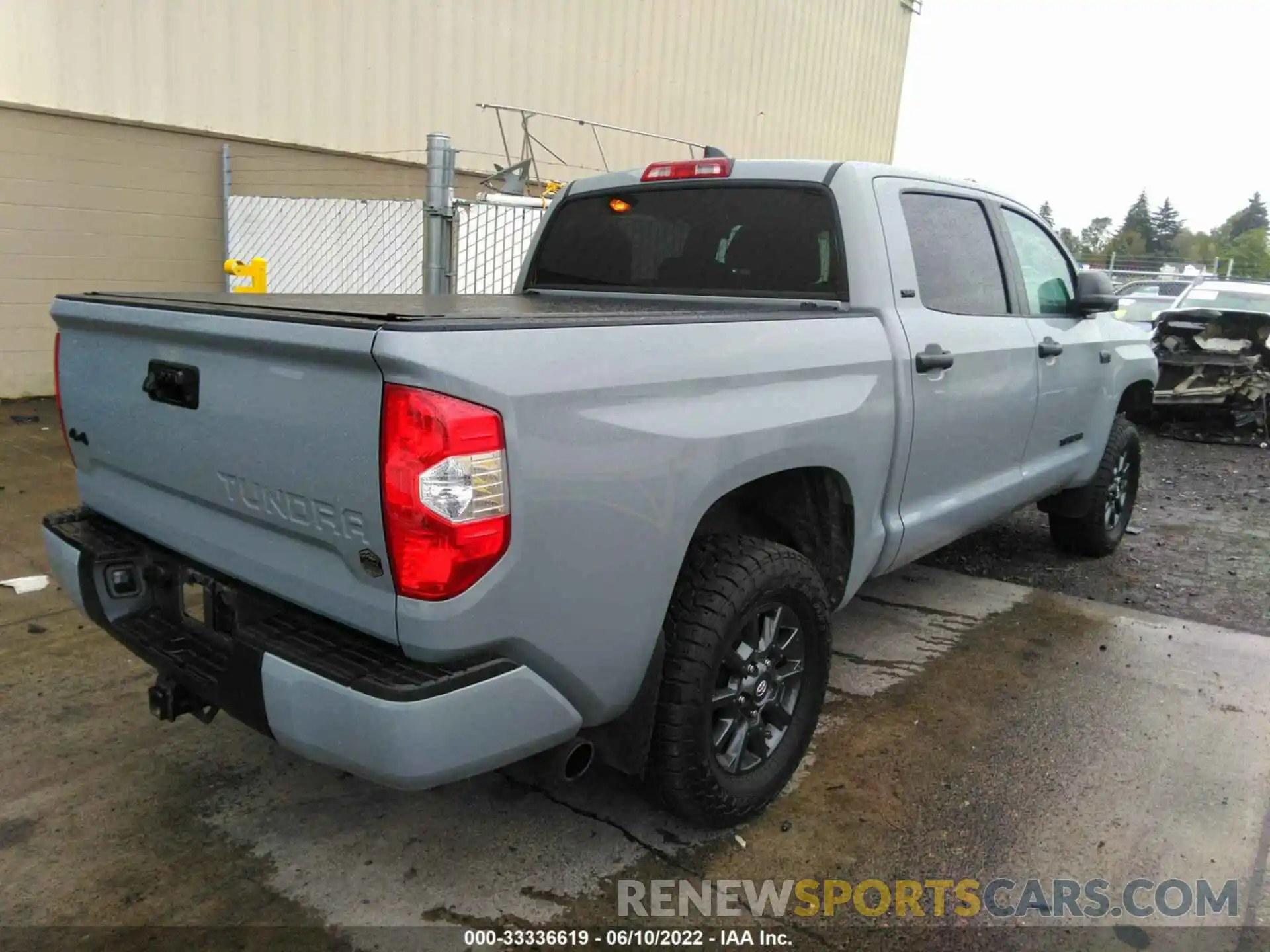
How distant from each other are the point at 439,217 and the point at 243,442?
4.33m

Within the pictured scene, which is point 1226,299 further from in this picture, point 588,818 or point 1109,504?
point 588,818

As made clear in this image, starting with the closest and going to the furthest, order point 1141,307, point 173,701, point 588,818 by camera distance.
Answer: point 173,701
point 588,818
point 1141,307

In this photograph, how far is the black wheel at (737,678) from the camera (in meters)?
2.52

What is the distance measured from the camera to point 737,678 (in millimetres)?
2744

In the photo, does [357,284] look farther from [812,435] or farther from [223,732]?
[812,435]

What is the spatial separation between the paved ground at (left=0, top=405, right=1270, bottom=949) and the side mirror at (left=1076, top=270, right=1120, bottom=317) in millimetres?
1709

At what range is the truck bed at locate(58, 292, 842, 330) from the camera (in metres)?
2.09

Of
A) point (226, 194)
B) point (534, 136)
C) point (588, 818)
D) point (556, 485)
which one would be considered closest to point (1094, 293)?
point (588, 818)

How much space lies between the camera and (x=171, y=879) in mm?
2531

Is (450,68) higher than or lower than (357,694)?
higher

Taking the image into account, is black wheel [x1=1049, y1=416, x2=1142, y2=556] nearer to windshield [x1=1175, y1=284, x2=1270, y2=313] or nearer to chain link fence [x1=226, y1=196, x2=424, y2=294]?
chain link fence [x1=226, y1=196, x2=424, y2=294]

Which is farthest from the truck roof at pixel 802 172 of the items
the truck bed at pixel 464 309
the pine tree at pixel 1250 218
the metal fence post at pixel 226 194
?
the pine tree at pixel 1250 218

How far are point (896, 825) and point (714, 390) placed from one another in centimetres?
141

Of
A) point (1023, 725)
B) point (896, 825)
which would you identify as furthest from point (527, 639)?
point (1023, 725)
